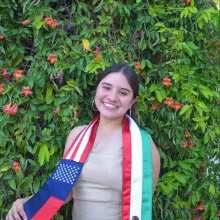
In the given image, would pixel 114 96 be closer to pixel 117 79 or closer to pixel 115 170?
pixel 117 79

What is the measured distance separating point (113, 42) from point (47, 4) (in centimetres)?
42

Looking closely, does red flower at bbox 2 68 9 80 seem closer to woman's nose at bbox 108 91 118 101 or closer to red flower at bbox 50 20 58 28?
red flower at bbox 50 20 58 28

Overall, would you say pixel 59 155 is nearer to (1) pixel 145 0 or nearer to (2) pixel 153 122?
(2) pixel 153 122

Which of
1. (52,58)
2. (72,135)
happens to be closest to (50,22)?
(52,58)

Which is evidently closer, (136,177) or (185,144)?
(136,177)

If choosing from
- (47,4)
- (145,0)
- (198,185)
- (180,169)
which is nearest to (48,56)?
(47,4)

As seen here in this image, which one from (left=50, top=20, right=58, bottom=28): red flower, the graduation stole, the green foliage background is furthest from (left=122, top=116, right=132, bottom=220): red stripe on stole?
(left=50, top=20, right=58, bottom=28): red flower

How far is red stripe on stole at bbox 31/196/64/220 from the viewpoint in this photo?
1.92m

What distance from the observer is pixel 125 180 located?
1913mm

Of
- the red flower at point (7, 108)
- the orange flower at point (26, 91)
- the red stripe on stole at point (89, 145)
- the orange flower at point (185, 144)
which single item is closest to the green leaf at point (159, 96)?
the orange flower at point (185, 144)

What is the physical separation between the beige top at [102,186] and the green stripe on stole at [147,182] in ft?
0.37

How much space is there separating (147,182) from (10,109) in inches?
30.8

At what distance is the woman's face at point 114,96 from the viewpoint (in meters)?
1.94

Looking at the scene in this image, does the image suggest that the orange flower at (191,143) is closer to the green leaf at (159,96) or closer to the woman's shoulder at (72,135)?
the green leaf at (159,96)
